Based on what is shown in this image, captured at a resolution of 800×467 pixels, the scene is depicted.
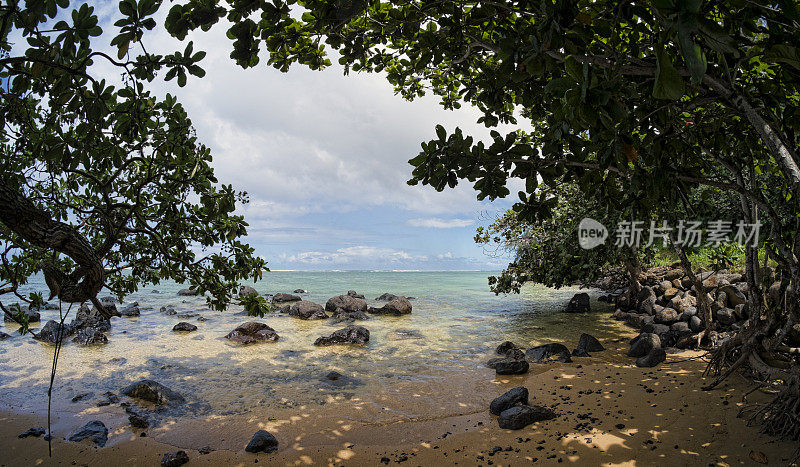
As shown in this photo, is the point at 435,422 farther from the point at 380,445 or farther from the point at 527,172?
the point at 527,172

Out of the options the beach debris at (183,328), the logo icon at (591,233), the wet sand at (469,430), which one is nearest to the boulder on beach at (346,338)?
the wet sand at (469,430)

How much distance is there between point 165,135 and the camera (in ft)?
16.9

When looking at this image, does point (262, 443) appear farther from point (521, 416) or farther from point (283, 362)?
point (283, 362)

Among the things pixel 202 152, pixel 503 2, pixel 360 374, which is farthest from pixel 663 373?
pixel 202 152

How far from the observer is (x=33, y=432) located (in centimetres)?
535

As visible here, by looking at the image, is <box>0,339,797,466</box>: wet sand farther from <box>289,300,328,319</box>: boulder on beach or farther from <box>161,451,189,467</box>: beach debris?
<box>289,300,328,319</box>: boulder on beach

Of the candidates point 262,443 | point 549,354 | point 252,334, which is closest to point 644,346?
point 549,354

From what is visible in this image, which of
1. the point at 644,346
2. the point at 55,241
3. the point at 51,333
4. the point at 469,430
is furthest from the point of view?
the point at 51,333

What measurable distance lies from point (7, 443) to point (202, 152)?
14.6 ft

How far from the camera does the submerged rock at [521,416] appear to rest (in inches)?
201

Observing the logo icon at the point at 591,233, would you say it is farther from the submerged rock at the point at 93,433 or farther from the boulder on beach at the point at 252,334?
the submerged rock at the point at 93,433

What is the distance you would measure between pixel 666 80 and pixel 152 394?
26.5 ft

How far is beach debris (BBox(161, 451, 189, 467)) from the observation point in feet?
15.0

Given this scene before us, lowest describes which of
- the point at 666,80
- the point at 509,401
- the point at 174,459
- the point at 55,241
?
the point at 174,459
